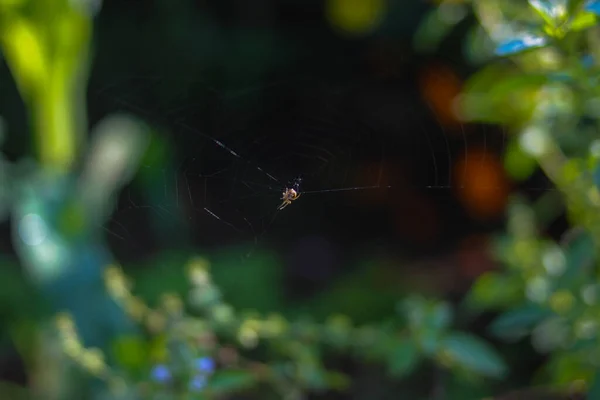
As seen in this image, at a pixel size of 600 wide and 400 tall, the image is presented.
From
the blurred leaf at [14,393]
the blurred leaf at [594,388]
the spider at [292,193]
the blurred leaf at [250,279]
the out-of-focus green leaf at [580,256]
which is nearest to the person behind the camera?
the blurred leaf at [594,388]

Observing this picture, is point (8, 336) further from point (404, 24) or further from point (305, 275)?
point (404, 24)

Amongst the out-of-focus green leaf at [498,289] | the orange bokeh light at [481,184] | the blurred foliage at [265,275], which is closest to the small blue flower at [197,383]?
the blurred foliage at [265,275]

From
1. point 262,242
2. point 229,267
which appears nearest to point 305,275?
point 262,242

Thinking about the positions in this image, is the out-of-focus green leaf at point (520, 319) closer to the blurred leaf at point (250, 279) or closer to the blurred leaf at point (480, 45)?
the blurred leaf at point (480, 45)

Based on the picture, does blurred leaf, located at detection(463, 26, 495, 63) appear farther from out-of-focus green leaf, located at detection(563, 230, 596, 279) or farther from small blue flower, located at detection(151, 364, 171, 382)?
small blue flower, located at detection(151, 364, 171, 382)

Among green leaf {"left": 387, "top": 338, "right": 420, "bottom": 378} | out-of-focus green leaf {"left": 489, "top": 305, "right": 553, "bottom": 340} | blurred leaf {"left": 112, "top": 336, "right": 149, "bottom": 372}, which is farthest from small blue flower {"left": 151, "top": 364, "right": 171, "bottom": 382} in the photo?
out-of-focus green leaf {"left": 489, "top": 305, "right": 553, "bottom": 340}
